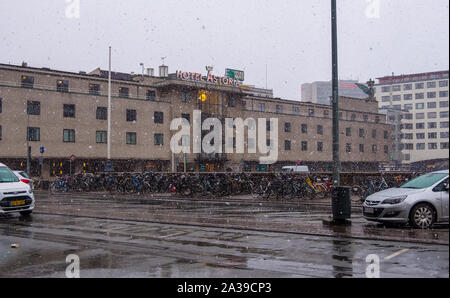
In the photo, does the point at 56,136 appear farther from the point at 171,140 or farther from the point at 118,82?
the point at 171,140

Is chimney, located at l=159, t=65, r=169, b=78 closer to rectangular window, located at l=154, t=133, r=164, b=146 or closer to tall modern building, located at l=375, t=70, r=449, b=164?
rectangular window, located at l=154, t=133, r=164, b=146

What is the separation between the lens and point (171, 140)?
60.2m

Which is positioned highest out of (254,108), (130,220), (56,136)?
(254,108)

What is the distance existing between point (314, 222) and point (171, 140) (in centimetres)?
4720

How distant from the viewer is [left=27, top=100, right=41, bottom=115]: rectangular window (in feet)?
163

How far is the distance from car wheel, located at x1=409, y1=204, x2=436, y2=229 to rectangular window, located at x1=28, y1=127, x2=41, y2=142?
44.9 metres

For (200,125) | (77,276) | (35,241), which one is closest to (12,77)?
(200,125)

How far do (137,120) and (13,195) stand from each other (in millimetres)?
42610

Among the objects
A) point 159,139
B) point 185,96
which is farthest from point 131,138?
point 185,96

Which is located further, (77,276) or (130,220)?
(130,220)

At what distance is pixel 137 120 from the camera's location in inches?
2263

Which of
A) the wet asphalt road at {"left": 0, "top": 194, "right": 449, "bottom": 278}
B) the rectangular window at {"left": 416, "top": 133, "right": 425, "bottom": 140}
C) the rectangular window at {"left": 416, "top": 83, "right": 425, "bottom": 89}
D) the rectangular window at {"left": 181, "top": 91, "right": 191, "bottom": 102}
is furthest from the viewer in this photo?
the rectangular window at {"left": 416, "top": 133, "right": 425, "bottom": 140}

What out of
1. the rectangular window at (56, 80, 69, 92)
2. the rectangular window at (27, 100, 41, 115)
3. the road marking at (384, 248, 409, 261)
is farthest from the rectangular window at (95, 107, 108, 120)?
the road marking at (384, 248, 409, 261)
